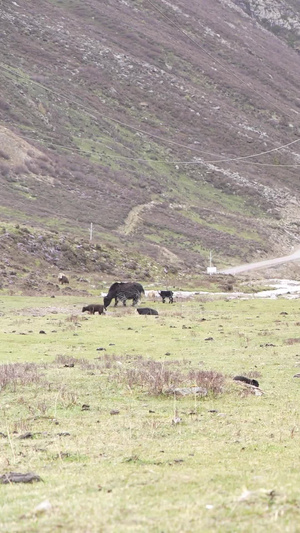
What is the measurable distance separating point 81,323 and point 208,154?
8715 centimetres

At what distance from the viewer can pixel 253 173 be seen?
373ft

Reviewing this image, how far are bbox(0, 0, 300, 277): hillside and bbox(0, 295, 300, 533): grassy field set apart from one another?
32.3m

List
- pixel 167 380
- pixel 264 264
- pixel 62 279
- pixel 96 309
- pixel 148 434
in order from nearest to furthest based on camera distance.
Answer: pixel 148 434, pixel 167 380, pixel 96 309, pixel 62 279, pixel 264 264

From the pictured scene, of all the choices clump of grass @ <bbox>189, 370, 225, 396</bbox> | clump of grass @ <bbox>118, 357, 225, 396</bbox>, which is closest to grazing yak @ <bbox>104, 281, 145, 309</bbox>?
clump of grass @ <bbox>118, 357, 225, 396</bbox>

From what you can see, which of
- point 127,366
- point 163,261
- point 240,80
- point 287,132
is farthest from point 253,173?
point 127,366

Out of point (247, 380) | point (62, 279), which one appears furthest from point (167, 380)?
point (62, 279)

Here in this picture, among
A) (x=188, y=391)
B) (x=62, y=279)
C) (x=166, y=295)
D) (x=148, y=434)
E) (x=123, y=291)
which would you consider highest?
(x=148, y=434)

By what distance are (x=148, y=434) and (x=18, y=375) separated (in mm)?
6131

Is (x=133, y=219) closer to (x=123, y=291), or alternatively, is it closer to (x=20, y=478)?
(x=123, y=291)

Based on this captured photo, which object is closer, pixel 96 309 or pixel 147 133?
pixel 96 309

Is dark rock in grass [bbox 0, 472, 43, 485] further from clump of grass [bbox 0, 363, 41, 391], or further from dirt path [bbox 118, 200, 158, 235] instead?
dirt path [bbox 118, 200, 158, 235]

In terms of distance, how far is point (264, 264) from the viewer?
78250 millimetres

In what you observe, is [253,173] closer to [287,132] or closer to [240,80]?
[287,132]

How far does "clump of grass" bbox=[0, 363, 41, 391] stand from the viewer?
1566cm
